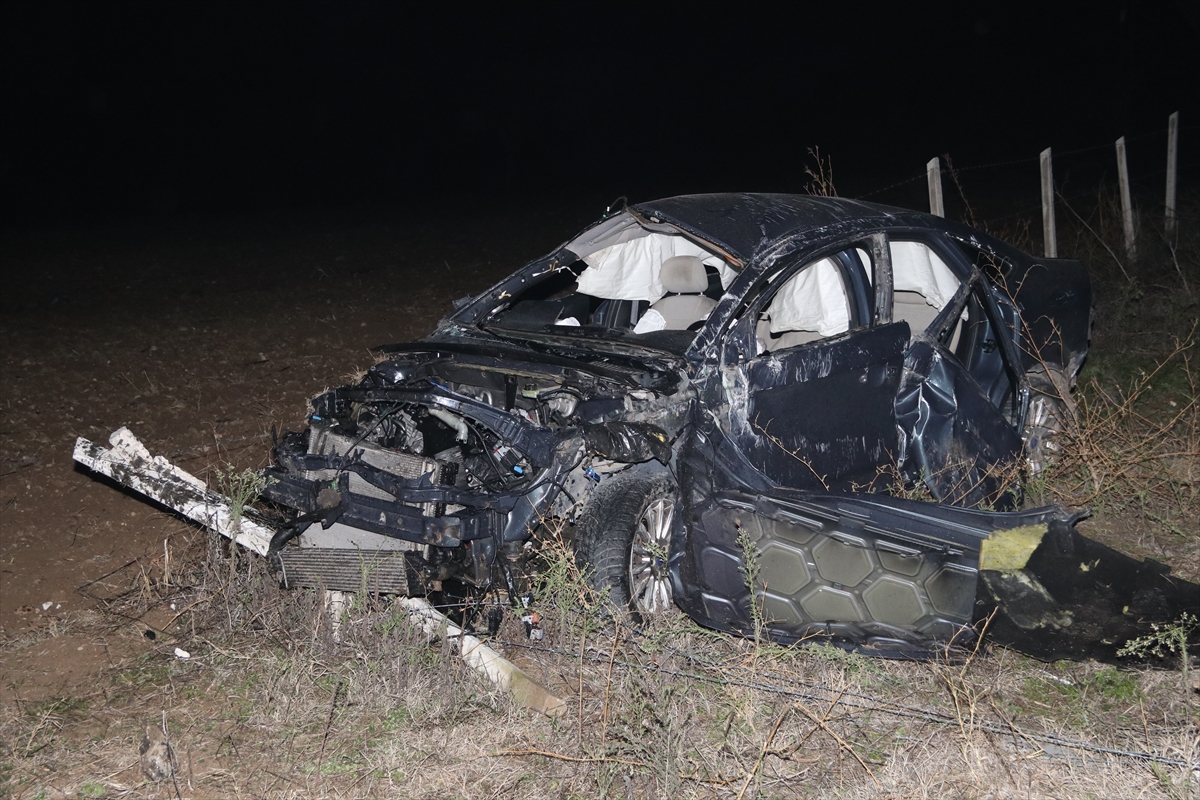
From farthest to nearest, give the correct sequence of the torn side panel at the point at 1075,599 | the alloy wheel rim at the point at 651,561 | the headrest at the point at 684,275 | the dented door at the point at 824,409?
the headrest at the point at 684,275, the dented door at the point at 824,409, the alloy wheel rim at the point at 651,561, the torn side panel at the point at 1075,599

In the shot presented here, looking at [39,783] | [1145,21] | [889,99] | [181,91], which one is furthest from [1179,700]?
[889,99]

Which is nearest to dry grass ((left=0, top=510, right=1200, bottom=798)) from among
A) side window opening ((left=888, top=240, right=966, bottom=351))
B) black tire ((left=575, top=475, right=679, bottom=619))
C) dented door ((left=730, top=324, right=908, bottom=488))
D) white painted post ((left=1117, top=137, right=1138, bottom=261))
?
black tire ((left=575, top=475, right=679, bottom=619))

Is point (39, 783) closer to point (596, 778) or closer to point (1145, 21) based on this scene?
point (596, 778)

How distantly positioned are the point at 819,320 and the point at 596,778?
8.13 feet

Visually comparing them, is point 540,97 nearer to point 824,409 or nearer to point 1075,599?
point 824,409

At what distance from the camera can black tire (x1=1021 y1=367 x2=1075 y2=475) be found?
557 cm

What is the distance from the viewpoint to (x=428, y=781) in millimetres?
3482

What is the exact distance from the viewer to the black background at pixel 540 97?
900 inches

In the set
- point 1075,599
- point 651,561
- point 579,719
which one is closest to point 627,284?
point 651,561

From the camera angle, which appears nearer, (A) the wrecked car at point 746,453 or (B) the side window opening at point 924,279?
(A) the wrecked car at point 746,453

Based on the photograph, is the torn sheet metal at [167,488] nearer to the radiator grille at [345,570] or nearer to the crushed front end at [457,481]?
the crushed front end at [457,481]

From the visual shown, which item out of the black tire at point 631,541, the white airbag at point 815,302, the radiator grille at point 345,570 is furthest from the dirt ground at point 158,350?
the white airbag at point 815,302

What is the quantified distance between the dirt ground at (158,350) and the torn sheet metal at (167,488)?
1.69 feet

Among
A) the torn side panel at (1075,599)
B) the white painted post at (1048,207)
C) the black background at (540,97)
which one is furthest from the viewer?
the black background at (540,97)
